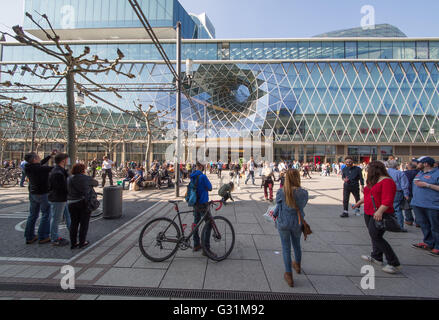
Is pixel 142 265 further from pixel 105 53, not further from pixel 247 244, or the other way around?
pixel 105 53

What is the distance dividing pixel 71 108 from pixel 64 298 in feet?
19.1

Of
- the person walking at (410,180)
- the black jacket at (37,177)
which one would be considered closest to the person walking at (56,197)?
the black jacket at (37,177)

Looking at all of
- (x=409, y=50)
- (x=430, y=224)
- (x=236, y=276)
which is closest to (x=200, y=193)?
(x=236, y=276)

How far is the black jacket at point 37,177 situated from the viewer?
170 inches

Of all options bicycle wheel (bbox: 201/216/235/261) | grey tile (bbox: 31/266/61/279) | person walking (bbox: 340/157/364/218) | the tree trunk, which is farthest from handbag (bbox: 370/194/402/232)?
the tree trunk

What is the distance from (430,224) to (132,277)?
20.5ft

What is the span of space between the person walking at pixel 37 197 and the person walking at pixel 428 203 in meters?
8.39

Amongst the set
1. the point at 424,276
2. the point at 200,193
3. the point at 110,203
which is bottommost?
the point at 424,276

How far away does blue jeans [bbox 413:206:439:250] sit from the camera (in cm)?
400

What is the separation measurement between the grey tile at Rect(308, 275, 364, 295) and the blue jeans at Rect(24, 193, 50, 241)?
5728mm

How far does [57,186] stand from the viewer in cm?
415

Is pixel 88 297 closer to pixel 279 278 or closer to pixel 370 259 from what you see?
pixel 279 278

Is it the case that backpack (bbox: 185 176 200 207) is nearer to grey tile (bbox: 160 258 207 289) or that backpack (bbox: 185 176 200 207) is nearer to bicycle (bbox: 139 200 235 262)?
bicycle (bbox: 139 200 235 262)

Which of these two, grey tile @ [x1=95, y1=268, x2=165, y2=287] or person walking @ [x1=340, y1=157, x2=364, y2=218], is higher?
person walking @ [x1=340, y1=157, x2=364, y2=218]
